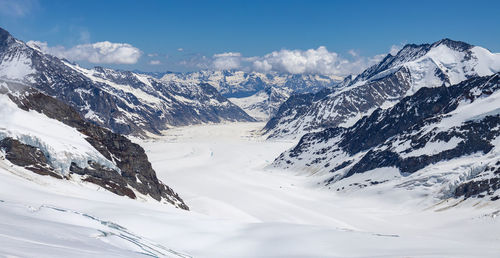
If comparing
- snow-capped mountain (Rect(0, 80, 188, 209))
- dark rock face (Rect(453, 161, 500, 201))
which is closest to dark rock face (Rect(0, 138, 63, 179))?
snow-capped mountain (Rect(0, 80, 188, 209))

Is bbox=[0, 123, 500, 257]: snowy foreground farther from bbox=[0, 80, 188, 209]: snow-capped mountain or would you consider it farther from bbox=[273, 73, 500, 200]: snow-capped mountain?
bbox=[273, 73, 500, 200]: snow-capped mountain

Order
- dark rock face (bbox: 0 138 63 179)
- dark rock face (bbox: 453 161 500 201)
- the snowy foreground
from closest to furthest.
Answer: the snowy foreground → dark rock face (bbox: 0 138 63 179) → dark rock face (bbox: 453 161 500 201)

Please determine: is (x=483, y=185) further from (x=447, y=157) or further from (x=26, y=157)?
(x=26, y=157)

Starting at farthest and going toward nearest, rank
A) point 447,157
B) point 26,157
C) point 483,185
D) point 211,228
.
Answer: point 447,157 → point 483,185 → point 26,157 → point 211,228

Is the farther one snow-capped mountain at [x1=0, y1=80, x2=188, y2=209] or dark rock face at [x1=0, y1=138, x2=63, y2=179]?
snow-capped mountain at [x1=0, y1=80, x2=188, y2=209]

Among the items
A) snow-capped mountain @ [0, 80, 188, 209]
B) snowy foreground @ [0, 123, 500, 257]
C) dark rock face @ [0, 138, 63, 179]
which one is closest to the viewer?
snowy foreground @ [0, 123, 500, 257]

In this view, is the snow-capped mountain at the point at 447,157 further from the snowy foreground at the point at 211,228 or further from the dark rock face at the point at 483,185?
the snowy foreground at the point at 211,228

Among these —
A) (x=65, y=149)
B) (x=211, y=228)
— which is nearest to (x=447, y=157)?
(x=211, y=228)
